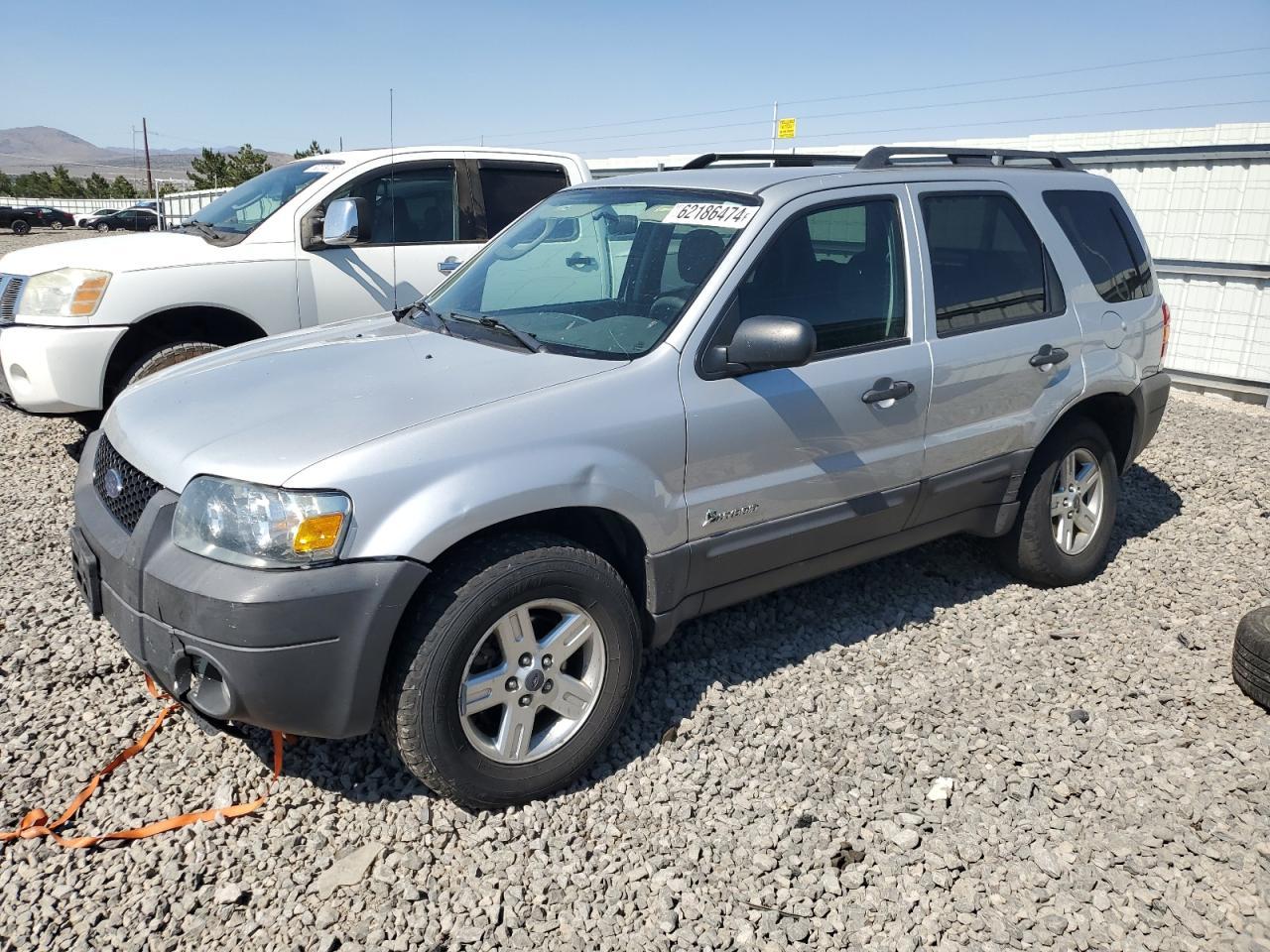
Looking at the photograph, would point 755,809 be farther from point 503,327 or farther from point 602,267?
point 602,267

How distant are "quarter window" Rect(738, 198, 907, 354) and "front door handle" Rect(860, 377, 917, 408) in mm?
168

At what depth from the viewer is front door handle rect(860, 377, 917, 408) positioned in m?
3.58

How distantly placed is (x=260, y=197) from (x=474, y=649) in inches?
192

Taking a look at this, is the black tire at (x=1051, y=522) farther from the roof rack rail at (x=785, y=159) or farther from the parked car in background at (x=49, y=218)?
the parked car in background at (x=49, y=218)

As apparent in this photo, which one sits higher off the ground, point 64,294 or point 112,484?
point 64,294

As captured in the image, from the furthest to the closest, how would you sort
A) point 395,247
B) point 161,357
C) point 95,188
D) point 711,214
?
point 95,188, point 395,247, point 161,357, point 711,214

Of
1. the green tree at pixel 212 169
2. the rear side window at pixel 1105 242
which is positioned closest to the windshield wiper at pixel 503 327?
the rear side window at pixel 1105 242

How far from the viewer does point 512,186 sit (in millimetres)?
6934

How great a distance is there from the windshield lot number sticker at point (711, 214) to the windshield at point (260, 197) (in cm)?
364

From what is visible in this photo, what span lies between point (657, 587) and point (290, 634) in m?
1.19

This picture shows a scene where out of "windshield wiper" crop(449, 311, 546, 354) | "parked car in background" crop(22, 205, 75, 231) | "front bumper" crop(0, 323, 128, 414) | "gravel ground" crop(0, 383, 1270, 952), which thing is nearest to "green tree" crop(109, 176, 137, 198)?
"parked car in background" crop(22, 205, 75, 231)

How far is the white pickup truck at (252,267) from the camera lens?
5.54m

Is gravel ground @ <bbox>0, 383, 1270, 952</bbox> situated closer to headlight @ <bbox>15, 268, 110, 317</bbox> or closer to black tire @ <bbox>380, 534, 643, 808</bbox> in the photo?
black tire @ <bbox>380, 534, 643, 808</bbox>

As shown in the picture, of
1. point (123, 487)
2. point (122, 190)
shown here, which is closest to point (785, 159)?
point (123, 487)
